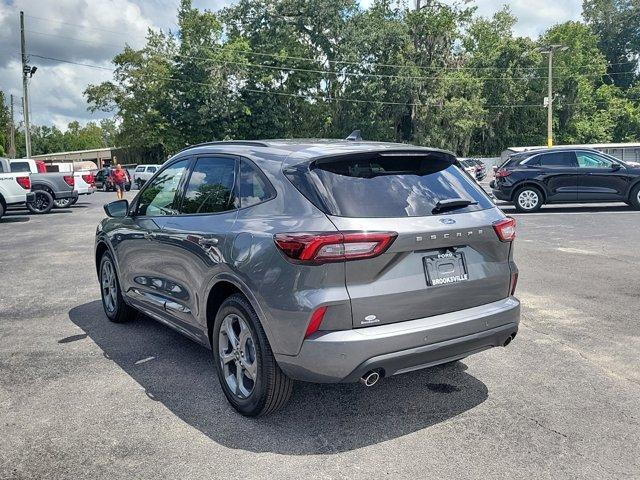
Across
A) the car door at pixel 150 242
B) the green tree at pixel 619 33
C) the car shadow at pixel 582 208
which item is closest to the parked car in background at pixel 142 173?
the car shadow at pixel 582 208

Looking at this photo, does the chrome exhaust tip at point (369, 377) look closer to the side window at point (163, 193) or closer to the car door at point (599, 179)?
the side window at point (163, 193)

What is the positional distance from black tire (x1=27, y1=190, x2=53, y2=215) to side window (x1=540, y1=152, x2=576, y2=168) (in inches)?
616

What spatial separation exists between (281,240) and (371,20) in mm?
51482

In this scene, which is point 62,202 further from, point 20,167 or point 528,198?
point 528,198

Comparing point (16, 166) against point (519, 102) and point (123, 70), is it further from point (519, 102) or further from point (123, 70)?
point (519, 102)

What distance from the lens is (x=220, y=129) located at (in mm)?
46719

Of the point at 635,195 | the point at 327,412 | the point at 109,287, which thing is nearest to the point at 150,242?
the point at 109,287

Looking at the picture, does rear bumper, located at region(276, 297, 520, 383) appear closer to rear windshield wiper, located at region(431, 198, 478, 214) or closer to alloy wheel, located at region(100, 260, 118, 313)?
rear windshield wiper, located at region(431, 198, 478, 214)

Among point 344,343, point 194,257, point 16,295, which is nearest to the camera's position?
point 344,343

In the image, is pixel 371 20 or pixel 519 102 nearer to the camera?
pixel 371 20

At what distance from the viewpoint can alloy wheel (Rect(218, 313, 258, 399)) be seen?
3707 millimetres

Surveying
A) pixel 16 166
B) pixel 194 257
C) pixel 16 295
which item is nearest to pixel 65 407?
pixel 194 257

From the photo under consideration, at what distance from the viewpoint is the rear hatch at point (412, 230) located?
3268 millimetres

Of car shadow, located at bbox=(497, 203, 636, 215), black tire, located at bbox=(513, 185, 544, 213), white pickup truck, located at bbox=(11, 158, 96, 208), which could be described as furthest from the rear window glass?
white pickup truck, located at bbox=(11, 158, 96, 208)
